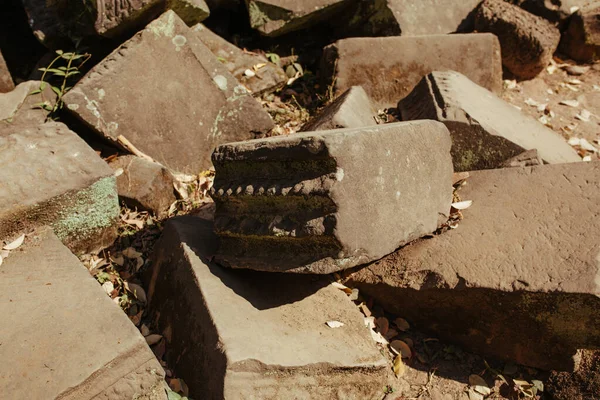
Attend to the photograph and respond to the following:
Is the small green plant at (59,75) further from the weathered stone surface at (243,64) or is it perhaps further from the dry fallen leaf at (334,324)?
the dry fallen leaf at (334,324)

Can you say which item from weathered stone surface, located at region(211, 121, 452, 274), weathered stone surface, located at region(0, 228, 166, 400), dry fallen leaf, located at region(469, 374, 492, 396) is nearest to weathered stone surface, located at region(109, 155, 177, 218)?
weathered stone surface, located at region(211, 121, 452, 274)

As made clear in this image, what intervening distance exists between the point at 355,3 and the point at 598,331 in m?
2.86

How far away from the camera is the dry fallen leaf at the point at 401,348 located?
8.00ft

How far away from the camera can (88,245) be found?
8.68 ft

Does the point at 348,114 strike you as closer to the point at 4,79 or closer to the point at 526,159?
the point at 526,159

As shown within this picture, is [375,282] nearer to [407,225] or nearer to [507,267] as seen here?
[407,225]

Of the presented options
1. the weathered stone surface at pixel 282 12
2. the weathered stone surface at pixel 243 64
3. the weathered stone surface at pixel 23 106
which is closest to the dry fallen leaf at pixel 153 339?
the weathered stone surface at pixel 23 106

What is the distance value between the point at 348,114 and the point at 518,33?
6.21ft

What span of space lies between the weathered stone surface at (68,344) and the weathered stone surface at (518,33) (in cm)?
337

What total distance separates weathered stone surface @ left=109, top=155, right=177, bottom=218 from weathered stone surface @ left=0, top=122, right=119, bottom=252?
0.62ft

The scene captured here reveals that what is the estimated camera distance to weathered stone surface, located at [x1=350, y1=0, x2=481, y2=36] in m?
4.02

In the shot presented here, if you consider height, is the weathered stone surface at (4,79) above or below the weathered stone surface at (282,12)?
below

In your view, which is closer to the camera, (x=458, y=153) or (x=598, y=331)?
(x=598, y=331)

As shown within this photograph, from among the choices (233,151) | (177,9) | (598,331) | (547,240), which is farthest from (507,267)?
(177,9)
